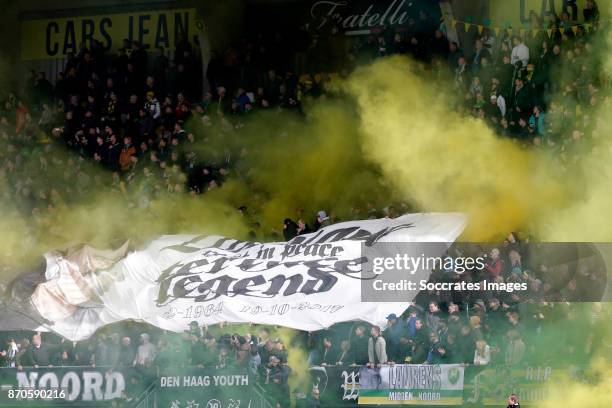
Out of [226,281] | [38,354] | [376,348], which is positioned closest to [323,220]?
[226,281]

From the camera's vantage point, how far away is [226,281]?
16.2 meters

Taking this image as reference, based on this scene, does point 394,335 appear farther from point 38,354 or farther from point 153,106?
point 153,106

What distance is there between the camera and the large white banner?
15.5 m

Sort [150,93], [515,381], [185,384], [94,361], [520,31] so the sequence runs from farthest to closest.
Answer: [150,93]
[520,31]
[94,361]
[185,384]
[515,381]

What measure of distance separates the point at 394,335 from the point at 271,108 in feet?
17.3

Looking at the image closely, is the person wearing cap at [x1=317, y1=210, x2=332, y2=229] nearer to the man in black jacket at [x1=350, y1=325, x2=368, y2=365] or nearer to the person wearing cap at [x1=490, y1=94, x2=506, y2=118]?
the man in black jacket at [x1=350, y1=325, x2=368, y2=365]

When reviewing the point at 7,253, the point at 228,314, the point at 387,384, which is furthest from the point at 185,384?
the point at 7,253

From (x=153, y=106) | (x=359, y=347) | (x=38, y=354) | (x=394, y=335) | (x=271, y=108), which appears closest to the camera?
(x=394, y=335)

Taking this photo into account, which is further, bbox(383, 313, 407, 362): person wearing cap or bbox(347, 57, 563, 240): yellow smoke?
bbox(347, 57, 563, 240): yellow smoke

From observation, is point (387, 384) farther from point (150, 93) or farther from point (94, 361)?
point (150, 93)

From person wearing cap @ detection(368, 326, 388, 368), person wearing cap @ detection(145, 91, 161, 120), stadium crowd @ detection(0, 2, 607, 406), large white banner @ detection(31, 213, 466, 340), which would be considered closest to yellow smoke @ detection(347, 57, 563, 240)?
stadium crowd @ detection(0, 2, 607, 406)

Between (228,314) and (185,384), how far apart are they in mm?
1242

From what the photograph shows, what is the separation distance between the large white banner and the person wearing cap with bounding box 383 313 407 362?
0.12 metres

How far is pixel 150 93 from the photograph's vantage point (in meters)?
20.4
